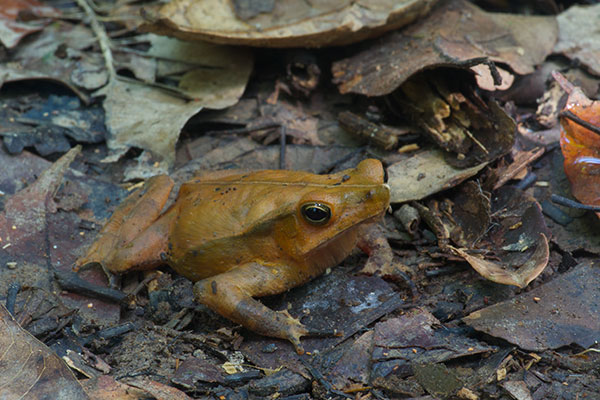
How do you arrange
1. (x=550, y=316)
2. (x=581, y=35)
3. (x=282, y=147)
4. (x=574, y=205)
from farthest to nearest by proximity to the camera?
(x=581, y=35) < (x=282, y=147) < (x=574, y=205) < (x=550, y=316)

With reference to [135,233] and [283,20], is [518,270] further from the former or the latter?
[283,20]

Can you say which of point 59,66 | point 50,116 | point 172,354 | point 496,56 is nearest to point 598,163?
point 496,56

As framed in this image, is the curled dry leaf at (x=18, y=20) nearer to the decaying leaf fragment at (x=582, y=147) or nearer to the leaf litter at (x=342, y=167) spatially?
the leaf litter at (x=342, y=167)

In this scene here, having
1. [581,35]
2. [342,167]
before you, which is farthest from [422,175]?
[581,35]

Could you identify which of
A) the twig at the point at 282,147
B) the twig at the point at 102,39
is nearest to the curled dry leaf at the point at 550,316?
the twig at the point at 282,147

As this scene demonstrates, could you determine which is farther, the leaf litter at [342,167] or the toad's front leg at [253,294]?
the toad's front leg at [253,294]
